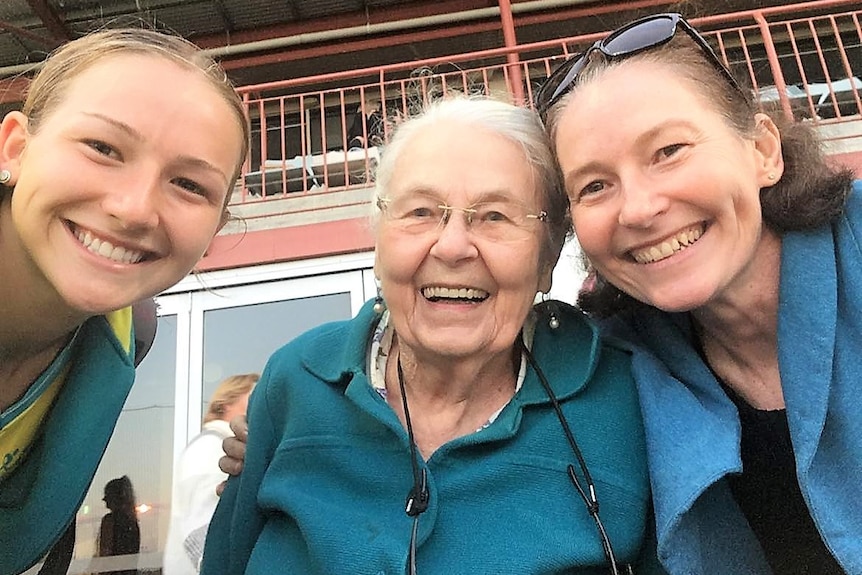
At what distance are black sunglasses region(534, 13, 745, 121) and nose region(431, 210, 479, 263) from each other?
300 mm

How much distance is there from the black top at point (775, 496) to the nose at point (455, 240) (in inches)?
21.9

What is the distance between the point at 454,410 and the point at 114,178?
2.41 ft

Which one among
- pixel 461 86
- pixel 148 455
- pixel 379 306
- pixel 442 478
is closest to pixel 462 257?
pixel 379 306

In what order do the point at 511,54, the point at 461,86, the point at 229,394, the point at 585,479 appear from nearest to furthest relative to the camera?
the point at 585,479 → the point at 229,394 → the point at 511,54 → the point at 461,86

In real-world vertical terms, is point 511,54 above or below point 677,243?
above

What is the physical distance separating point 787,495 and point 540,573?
1.64ft

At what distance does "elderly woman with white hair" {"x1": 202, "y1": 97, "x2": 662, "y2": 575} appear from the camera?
1.13 m

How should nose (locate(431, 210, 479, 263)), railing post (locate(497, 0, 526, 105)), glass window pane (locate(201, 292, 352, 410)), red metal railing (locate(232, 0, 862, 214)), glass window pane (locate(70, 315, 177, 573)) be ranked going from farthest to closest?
red metal railing (locate(232, 0, 862, 214)) < railing post (locate(497, 0, 526, 105)) < glass window pane (locate(201, 292, 352, 410)) < glass window pane (locate(70, 315, 177, 573)) < nose (locate(431, 210, 479, 263))

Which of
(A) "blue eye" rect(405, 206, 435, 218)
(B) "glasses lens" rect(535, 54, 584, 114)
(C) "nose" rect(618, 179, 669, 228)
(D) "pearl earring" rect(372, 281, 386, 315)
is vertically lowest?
(D) "pearl earring" rect(372, 281, 386, 315)

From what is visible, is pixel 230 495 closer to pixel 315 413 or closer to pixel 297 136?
pixel 315 413

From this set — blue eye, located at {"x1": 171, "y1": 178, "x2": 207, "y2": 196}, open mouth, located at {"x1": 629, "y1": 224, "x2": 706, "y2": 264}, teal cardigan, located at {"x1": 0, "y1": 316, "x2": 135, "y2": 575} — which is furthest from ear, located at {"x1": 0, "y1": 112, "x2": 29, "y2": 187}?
open mouth, located at {"x1": 629, "y1": 224, "x2": 706, "y2": 264}

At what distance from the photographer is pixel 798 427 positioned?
1040 millimetres

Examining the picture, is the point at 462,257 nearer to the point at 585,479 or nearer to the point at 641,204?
the point at 641,204

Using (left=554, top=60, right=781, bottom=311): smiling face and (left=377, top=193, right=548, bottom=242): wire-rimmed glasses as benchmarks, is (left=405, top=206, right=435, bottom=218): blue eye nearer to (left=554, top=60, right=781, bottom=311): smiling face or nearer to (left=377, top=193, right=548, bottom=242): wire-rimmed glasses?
(left=377, top=193, right=548, bottom=242): wire-rimmed glasses
